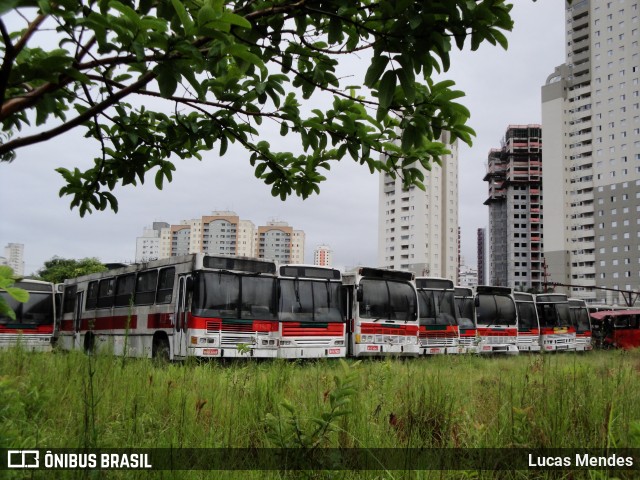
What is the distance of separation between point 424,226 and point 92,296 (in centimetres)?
8499

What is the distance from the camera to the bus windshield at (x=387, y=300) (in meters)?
14.9

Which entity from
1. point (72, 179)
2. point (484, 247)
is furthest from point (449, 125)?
point (484, 247)

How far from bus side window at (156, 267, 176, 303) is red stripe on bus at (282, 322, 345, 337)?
3001mm

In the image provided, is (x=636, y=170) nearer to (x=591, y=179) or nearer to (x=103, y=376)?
(x=591, y=179)

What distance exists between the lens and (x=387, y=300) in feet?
49.9

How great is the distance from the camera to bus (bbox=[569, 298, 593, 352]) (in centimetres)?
2522

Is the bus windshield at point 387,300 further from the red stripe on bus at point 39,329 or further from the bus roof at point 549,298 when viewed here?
the red stripe on bus at point 39,329

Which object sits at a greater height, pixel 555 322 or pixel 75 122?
pixel 75 122

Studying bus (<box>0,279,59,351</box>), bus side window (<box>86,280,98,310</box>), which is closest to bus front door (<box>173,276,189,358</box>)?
bus side window (<box>86,280,98,310</box>)

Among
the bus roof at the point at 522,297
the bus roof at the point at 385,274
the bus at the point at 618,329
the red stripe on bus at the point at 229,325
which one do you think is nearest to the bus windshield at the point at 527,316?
the bus roof at the point at 522,297

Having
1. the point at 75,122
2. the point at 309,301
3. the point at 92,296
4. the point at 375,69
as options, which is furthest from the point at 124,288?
the point at 375,69

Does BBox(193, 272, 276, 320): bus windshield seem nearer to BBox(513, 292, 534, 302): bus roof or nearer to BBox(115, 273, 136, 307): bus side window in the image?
BBox(115, 273, 136, 307): bus side window

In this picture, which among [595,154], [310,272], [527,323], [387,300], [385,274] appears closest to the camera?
[310,272]

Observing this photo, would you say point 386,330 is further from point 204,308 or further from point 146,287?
point 146,287
